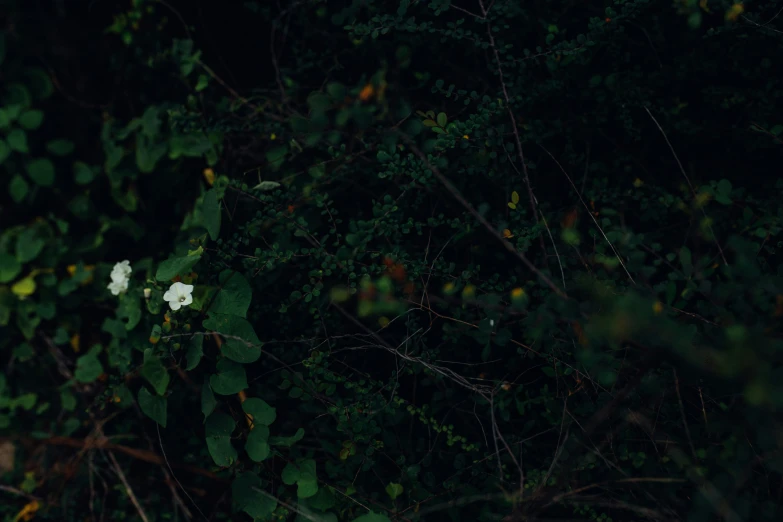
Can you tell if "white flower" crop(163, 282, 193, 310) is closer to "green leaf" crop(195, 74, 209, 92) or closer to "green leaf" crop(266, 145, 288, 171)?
"green leaf" crop(266, 145, 288, 171)

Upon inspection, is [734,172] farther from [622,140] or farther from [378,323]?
[378,323]

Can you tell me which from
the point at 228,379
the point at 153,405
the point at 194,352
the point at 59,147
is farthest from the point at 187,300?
the point at 59,147

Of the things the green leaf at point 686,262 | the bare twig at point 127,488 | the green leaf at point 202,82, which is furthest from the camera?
the green leaf at point 202,82

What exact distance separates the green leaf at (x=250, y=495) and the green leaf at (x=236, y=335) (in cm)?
34

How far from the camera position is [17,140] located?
2.38 m

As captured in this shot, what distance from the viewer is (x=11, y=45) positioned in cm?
254

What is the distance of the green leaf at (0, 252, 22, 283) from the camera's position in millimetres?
2374

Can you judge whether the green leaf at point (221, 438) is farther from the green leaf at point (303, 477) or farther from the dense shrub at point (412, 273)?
the green leaf at point (303, 477)

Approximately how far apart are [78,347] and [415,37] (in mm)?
1890

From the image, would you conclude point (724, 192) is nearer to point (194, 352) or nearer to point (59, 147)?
point (194, 352)

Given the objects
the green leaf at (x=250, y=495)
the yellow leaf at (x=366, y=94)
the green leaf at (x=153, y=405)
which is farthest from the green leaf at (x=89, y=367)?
the yellow leaf at (x=366, y=94)

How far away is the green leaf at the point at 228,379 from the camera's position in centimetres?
162

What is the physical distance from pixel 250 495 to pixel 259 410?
24 centimetres

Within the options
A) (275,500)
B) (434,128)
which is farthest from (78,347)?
(434,128)
